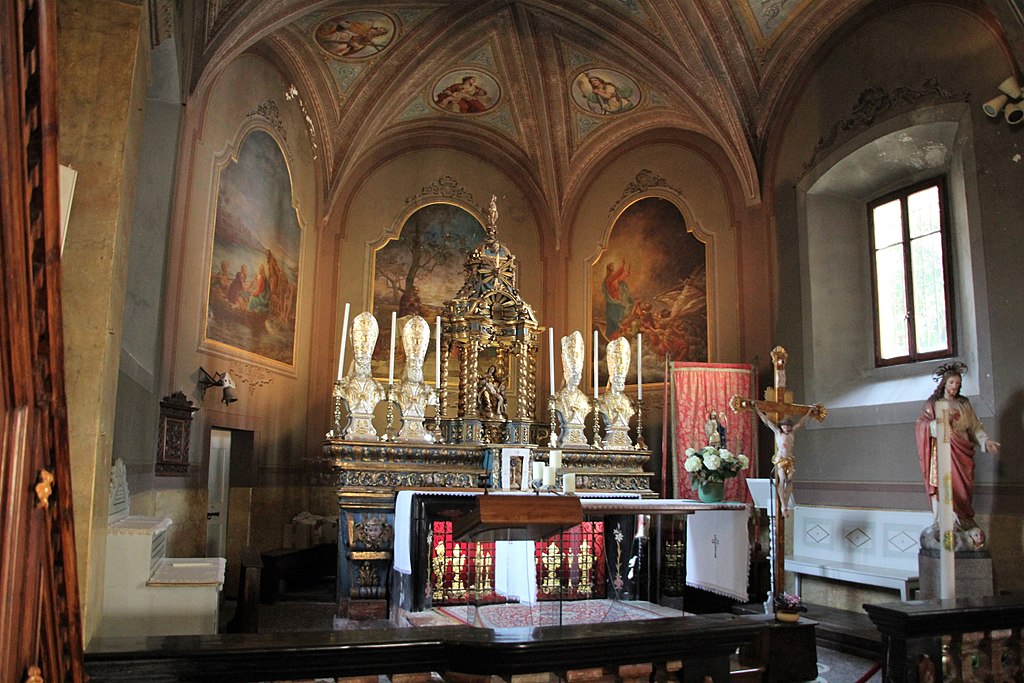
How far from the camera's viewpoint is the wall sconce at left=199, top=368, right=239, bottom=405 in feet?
28.1

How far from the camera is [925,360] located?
8.74 metres

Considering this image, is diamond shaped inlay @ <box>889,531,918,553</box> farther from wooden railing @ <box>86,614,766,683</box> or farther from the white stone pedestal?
wooden railing @ <box>86,614,766,683</box>

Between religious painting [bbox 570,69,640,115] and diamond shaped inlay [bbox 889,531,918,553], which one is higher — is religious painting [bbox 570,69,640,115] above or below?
above

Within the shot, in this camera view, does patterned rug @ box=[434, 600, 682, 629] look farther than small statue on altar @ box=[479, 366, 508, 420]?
No

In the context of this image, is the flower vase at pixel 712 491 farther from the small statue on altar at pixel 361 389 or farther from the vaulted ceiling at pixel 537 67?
the vaulted ceiling at pixel 537 67

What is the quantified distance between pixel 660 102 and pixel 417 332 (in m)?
5.75

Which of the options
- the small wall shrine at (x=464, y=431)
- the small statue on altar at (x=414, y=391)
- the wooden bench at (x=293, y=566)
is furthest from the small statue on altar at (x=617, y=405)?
the wooden bench at (x=293, y=566)

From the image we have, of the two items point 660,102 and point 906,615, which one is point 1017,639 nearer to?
point 906,615

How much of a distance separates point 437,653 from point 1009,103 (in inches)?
292

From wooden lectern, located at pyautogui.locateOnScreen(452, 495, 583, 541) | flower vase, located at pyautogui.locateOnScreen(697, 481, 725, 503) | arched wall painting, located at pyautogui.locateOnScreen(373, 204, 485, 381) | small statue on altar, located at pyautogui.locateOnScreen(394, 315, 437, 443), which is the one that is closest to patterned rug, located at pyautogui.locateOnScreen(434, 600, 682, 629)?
flower vase, located at pyautogui.locateOnScreen(697, 481, 725, 503)

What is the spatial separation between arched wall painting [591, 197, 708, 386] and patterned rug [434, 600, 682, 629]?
17.0 feet

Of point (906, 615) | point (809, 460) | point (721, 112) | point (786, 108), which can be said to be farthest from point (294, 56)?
point (906, 615)

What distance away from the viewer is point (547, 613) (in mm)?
6770

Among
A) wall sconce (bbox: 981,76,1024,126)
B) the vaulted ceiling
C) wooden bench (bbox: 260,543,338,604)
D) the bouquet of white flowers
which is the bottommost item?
wooden bench (bbox: 260,543,338,604)
